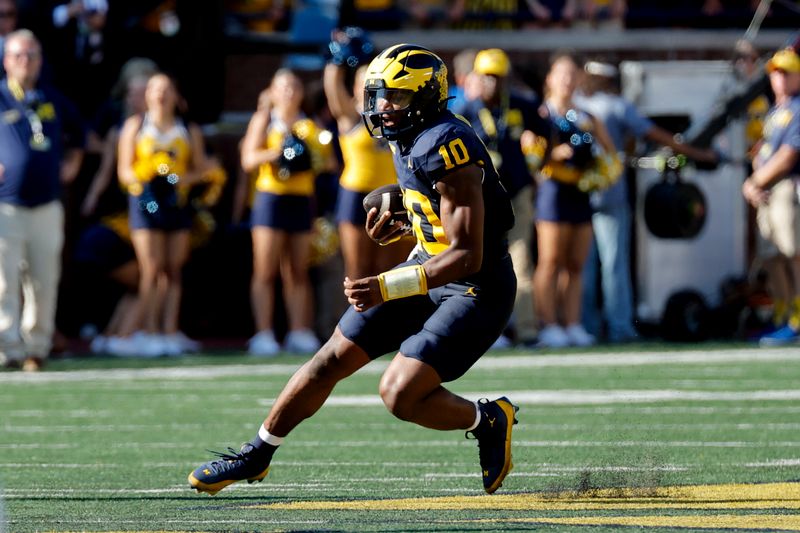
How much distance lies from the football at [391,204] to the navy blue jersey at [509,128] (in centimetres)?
631

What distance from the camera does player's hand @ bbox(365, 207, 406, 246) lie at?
6.96 metres

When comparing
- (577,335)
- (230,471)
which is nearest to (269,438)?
(230,471)

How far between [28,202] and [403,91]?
621 cm

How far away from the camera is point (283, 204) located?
1384 centimetres

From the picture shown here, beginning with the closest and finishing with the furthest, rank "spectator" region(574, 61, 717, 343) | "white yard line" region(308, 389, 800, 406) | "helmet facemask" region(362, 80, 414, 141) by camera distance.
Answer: "helmet facemask" region(362, 80, 414, 141) → "white yard line" region(308, 389, 800, 406) → "spectator" region(574, 61, 717, 343)

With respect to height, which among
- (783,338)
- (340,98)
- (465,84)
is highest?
(465,84)

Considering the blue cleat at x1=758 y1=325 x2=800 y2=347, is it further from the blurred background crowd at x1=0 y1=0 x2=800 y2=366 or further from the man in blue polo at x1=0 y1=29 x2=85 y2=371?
the man in blue polo at x1=0 y1=29 x2=85 y2=371

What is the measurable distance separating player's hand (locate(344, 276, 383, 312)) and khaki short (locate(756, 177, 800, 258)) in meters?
8.40

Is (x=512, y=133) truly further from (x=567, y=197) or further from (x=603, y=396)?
(x=603, y=396)

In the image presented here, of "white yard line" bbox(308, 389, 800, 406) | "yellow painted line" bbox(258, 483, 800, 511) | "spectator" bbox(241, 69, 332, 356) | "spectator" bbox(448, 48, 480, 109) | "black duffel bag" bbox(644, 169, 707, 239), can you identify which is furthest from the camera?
"spectator" bbox(241, 69, 332, 356)

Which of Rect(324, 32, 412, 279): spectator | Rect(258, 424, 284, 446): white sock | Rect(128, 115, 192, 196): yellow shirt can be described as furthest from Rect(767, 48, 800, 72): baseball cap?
Rect(258, 424, 284, 446): white sock

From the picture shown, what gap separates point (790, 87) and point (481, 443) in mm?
8130

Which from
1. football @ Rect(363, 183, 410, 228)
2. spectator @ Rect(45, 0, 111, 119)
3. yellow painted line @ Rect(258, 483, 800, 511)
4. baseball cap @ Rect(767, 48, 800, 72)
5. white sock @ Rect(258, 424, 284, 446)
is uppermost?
spectator @ Rect(45, 0, 111, 119)

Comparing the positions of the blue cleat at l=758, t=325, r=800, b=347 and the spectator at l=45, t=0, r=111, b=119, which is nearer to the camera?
the blue cleat at l=758, t=325, r=800, b=347
